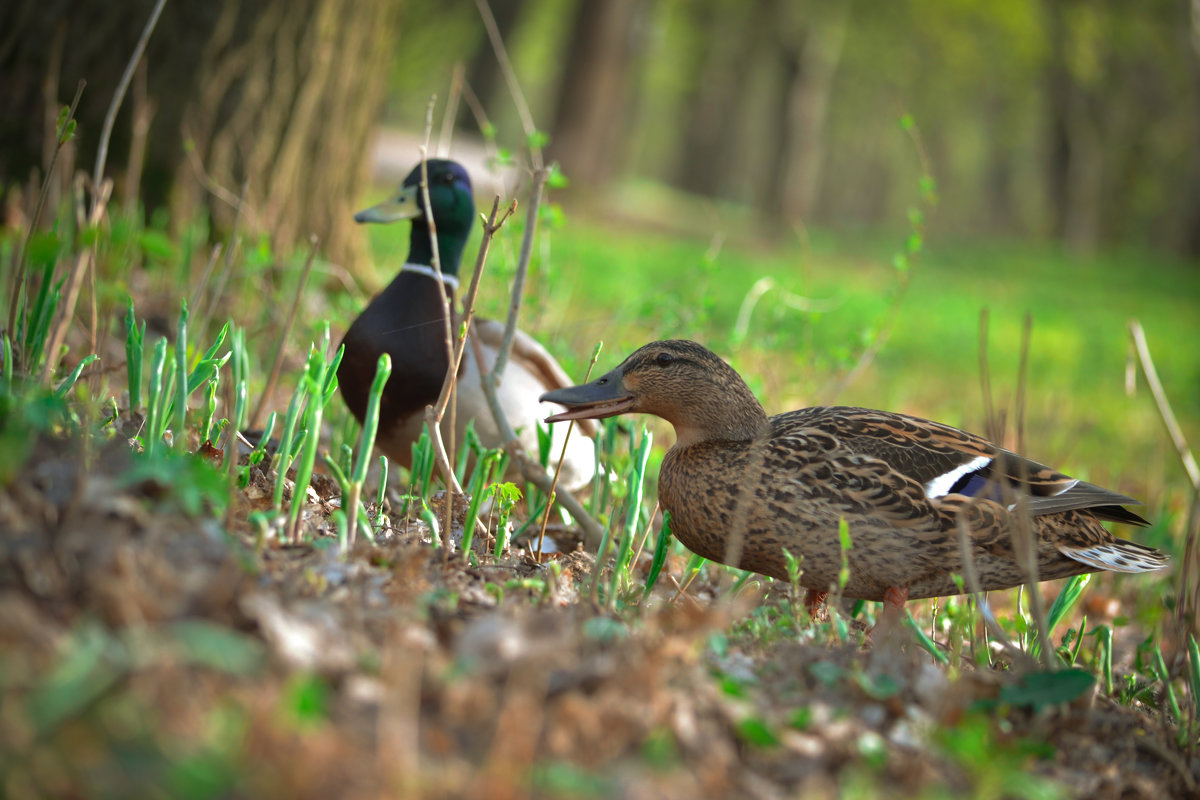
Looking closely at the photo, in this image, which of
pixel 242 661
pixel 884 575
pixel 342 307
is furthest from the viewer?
pixel 342 307

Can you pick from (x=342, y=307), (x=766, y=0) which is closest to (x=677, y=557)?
(x=342, y=307)

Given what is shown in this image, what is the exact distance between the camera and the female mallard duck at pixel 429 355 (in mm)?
3061

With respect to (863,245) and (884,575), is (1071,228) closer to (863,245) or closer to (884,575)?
(863,245)

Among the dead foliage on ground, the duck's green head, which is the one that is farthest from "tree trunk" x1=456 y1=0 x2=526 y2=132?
the dead foliage on ground

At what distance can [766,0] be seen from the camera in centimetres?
2122

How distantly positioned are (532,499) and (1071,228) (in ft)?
85.6

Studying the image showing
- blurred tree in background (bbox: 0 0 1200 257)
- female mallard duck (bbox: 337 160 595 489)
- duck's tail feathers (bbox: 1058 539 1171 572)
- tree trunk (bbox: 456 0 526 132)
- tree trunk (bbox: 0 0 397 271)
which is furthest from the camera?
tree trunk (bbox: 456 0 526 132)

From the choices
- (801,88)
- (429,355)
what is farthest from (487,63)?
(429,355)

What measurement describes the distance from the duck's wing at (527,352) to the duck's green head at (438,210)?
302mm

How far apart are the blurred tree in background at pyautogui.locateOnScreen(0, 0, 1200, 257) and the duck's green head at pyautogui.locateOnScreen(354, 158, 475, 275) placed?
0.76 m

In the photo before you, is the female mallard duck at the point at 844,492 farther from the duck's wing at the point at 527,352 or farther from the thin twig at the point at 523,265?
the duck's wing at the point at 527,352

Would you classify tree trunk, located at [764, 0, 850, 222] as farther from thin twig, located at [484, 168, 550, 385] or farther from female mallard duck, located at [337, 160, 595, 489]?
thin twig, located at [484, 168, 550, 385]

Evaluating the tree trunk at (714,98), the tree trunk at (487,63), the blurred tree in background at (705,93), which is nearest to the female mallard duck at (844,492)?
the blurred tree in background at (705,93)

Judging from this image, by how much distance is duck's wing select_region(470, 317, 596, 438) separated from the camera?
11.0ft
